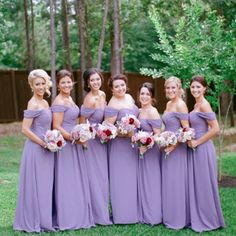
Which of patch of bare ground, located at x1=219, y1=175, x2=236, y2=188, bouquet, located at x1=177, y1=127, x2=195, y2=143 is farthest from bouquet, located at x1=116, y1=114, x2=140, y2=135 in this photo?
patch of bare ground, located at x1=219, y1=175, x2=236, y2=188

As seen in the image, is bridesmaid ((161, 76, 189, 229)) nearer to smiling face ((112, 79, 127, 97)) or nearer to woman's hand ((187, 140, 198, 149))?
woman's hand ((187, 140, 198, 149))

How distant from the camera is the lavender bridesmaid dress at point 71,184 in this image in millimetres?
6598

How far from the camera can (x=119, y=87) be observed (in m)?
6.71

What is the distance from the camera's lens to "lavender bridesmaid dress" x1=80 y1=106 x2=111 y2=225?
670 centimetres

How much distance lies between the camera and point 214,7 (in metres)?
16.9

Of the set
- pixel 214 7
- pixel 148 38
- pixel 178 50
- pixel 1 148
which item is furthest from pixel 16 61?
pixel 178 50

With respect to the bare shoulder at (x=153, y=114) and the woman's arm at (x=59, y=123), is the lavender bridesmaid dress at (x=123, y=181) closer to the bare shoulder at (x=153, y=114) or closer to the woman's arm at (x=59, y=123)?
the bare shoulder at (x=153, y=114)

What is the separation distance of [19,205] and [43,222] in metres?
0.36

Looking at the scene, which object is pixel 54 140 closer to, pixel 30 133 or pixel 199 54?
pixel 30 133

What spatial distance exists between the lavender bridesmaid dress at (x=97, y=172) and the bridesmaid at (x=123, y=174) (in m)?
0.09

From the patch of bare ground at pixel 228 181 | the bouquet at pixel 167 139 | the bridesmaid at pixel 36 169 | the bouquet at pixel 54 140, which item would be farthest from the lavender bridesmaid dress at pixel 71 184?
the patch of bare ground at pixel 228 181

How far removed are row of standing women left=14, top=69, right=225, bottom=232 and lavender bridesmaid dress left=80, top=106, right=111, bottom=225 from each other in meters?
0.01

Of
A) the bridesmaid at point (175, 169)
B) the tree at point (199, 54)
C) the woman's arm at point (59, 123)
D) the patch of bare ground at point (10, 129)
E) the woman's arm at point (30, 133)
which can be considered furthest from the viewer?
the patch of bare ground at point (10, 129)

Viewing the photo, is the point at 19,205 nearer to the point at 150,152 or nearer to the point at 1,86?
the point at 150,152
